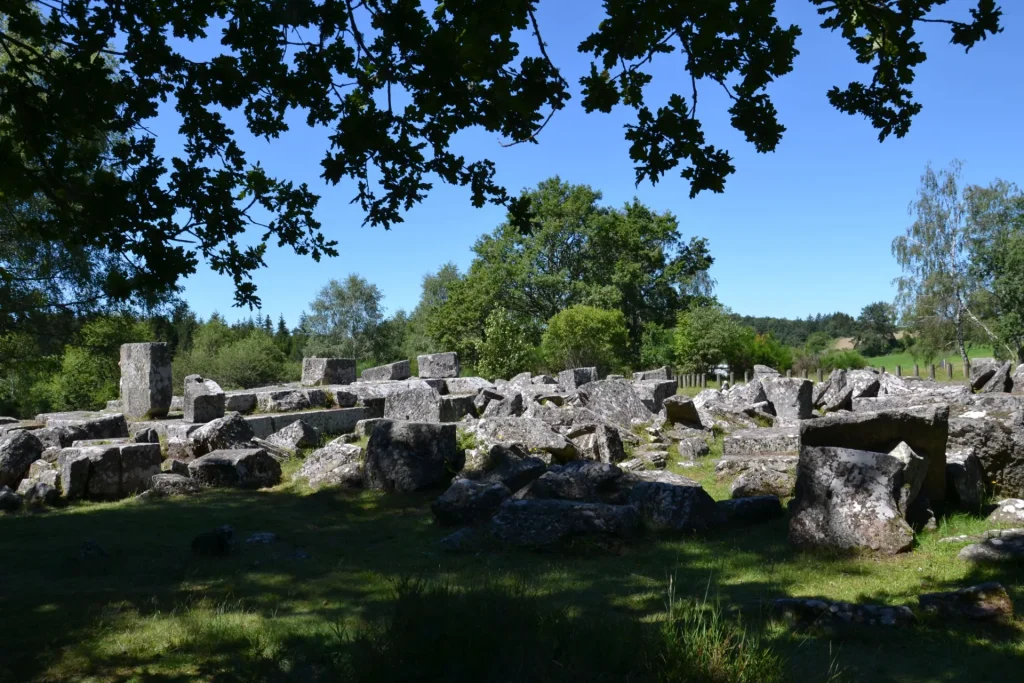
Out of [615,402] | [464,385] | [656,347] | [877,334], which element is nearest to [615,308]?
Result: [656,347]

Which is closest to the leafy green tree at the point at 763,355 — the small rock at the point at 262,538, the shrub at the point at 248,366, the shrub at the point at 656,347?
the shrub at the point at 656,347

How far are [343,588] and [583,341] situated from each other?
1262 inches

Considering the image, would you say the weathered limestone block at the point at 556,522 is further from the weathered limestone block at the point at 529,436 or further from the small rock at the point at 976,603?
the weathered limestone block at the point at 529,436

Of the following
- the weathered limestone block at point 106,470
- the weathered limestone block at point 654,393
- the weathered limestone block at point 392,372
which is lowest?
the weathered limestone block at point 106,470

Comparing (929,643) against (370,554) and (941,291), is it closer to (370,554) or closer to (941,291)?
(370,554)

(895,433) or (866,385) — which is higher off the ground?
(866,385)

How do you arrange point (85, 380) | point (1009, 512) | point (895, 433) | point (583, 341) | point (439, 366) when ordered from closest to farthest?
point (1009, 512) < point (895, 433) < point (439, 366) < point (583, 341) < point (85, 380)

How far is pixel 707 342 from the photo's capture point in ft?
144

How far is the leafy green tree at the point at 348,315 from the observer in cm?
7106

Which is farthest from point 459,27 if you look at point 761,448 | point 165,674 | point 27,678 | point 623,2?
point 761,448

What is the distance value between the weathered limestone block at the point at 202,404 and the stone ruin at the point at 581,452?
0.13 feet

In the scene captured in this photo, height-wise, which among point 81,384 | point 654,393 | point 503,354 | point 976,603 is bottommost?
point 976,603

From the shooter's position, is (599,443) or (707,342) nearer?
(599,443)

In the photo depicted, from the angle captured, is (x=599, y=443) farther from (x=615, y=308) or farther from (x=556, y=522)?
(x=615, y=308)
